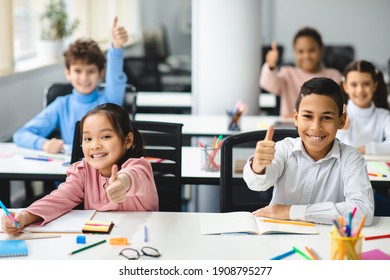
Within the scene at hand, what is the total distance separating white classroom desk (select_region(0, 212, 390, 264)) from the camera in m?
1.82

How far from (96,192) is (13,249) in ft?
1.64

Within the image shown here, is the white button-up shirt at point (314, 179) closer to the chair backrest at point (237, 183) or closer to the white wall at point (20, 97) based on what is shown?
the chair backrest at point (237, 183)

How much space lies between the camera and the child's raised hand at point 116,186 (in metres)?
1.94

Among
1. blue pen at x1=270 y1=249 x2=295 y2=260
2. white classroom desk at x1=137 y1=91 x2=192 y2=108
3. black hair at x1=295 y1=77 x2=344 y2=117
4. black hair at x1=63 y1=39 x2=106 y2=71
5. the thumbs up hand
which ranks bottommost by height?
blue pen at x1=270 y1=249 x2=295 y2=260

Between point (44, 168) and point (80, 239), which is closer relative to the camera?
point (80, 239)

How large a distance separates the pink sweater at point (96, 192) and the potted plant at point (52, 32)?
134 inches

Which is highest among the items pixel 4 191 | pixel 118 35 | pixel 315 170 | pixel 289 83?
pixel 118 35

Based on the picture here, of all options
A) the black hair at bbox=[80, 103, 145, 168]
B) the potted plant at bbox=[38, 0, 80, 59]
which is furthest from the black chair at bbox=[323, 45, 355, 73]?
the black hair at bbox=[80, 103, 145, 168]

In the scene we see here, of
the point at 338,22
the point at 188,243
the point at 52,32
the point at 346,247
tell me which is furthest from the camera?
the point at 338,22

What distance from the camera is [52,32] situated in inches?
223

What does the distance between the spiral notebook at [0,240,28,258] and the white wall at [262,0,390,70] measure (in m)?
6.64

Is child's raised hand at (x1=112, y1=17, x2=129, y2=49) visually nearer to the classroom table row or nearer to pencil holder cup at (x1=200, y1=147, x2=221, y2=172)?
the classroom table row

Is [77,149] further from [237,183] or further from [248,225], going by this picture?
[248,225]

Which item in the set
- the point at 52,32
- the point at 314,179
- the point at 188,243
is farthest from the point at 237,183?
the point at 52,32
